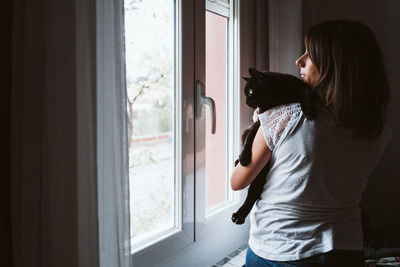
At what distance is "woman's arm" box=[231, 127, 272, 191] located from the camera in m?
0.92

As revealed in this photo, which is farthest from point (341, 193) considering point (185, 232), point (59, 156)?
point (185, 232)

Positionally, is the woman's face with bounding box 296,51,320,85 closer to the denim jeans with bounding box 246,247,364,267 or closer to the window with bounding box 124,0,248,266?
the denim jeans with bounding box 246,247,364,267

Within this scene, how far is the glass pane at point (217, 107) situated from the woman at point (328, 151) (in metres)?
0.94

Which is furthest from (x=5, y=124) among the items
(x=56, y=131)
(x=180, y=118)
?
(x=180, y=118)

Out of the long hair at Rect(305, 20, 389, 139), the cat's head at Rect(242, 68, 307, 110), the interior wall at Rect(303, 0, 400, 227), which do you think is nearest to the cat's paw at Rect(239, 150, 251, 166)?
the cat's head at Rect(242, 68, 307, 110)

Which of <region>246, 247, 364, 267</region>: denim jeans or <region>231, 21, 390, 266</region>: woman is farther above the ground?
<region>231, 21, 390, 266</region>: woman

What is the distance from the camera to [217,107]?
1907 mm

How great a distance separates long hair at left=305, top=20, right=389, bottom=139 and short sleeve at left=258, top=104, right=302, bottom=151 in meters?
0.09

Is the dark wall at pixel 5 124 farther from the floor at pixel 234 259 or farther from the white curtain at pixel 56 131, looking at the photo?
the floor at pixel 234 259

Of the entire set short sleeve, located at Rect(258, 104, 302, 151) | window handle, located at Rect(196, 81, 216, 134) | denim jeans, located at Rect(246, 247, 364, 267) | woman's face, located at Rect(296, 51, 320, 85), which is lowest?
denim jeans, located at Rect(246, 247, 364, 267)

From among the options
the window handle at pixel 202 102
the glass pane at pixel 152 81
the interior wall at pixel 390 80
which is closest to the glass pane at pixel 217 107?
the window handle at pixel 202 102

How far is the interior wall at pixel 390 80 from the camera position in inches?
84.2

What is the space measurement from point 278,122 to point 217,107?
1.05m

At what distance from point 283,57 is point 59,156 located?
1543mm
